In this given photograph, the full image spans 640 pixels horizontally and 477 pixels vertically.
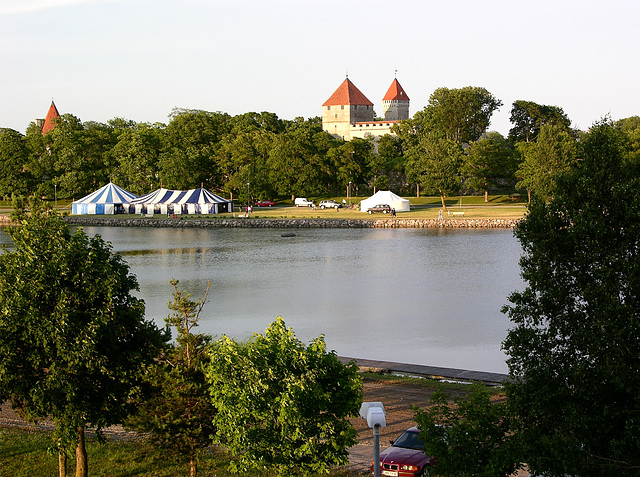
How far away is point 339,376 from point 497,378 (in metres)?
6.49

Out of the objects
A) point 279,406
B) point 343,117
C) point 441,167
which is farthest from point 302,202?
point 279,406

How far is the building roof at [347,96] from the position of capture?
390 ft

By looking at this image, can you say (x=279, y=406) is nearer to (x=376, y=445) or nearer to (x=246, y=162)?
(x=376, y=445)

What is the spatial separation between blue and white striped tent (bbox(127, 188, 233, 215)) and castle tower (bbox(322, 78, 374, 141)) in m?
53.7

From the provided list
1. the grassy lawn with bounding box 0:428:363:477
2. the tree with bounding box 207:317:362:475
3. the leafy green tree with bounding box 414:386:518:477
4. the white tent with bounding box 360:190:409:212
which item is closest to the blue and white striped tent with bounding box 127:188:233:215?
the white tent with bounding box 360:190:409:212

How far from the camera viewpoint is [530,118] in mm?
95125

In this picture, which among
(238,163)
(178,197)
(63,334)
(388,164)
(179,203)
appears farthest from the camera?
(388,164)

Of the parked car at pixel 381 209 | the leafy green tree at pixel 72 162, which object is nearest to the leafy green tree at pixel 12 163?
the leafy green tree at pixel 72 162

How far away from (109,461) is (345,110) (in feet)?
363

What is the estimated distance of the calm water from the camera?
69.5 feet

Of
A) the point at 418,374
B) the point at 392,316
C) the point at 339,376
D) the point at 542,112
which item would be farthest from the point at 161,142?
the point at 339,376

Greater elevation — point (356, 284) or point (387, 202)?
point (387, 202)

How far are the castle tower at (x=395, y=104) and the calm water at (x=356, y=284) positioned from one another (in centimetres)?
6931

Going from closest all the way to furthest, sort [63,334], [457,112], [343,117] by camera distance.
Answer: [63,334]
[457,112]
[343,117]
